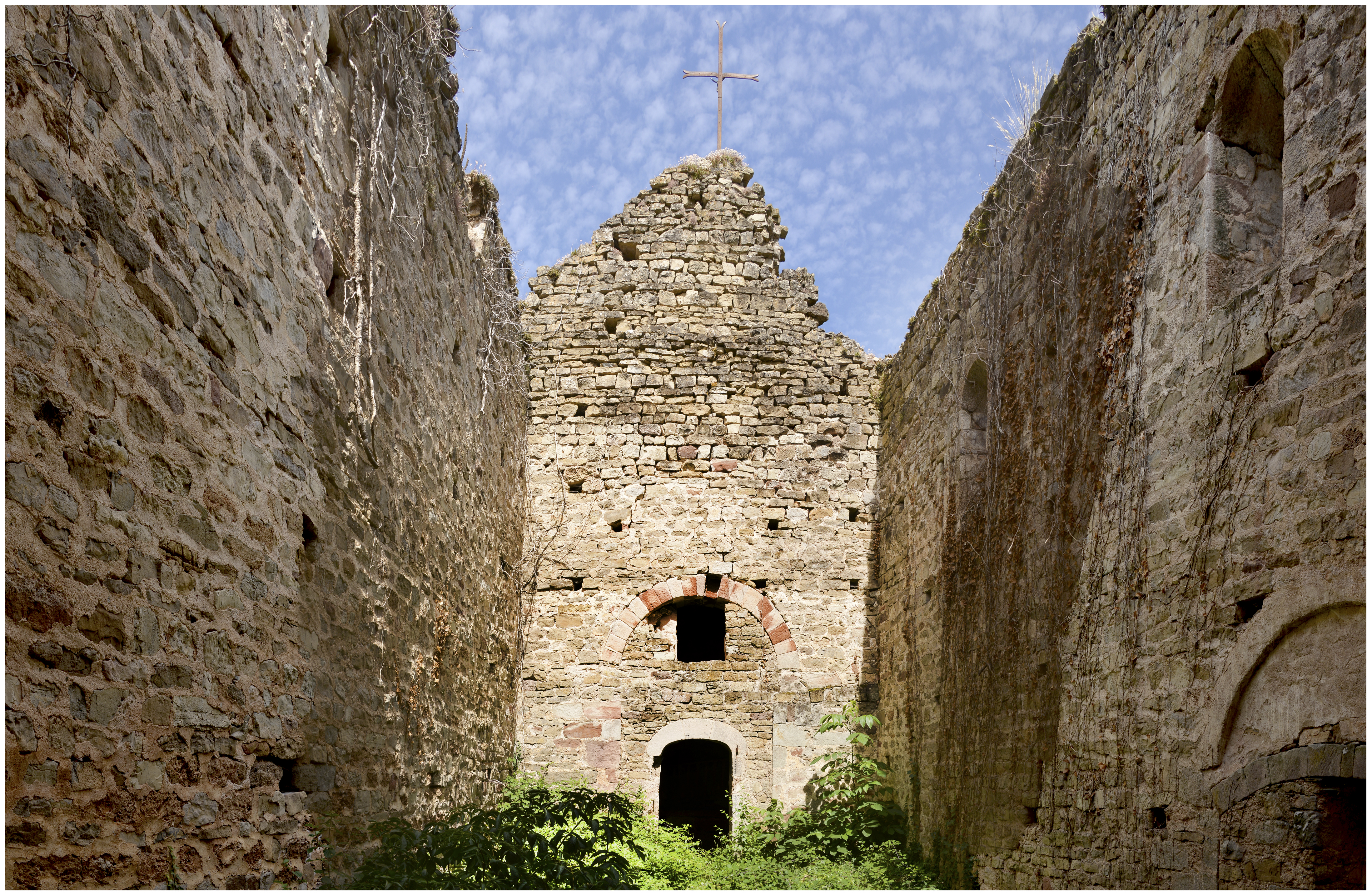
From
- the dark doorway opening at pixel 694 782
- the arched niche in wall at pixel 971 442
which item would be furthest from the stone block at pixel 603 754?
the dark doorway opening at pixel 694 782

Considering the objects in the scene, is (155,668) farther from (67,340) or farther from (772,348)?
(772,348)

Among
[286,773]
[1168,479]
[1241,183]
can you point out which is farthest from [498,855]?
[1241,183]

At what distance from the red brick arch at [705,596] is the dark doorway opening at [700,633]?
2.37 ft

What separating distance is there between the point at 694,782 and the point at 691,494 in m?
6.52

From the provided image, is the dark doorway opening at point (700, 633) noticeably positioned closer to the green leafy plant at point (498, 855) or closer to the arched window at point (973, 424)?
the arched window at point (973, 424)

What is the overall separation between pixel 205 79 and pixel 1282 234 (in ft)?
15.6

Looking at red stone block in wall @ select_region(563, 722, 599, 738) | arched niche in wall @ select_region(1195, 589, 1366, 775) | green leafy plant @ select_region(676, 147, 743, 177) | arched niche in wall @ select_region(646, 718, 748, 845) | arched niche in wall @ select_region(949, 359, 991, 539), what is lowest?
arched niche in wall @ select_region(646, 718, 748, 845)

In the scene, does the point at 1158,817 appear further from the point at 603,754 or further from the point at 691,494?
the point at 691,494

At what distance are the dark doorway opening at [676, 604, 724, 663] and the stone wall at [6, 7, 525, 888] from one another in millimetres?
5152

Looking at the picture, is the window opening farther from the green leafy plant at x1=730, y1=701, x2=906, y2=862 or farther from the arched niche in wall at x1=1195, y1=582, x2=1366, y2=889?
the green leafy plant at x1=730, y1=701, x2=906, y2=862

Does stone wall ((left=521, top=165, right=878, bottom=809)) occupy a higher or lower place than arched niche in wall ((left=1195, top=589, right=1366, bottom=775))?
higher

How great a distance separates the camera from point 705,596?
11.1 meters

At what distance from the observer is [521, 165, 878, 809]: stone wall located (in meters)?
10.7

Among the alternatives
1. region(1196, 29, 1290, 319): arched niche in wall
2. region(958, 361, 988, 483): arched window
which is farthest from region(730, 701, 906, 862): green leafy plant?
region(1196, 29, 1290, 319): arched niche in wall
